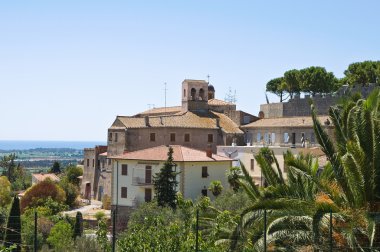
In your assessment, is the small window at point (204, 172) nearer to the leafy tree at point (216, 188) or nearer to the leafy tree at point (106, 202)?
the leafy tree at point (216, 188)

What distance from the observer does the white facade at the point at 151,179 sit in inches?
1695

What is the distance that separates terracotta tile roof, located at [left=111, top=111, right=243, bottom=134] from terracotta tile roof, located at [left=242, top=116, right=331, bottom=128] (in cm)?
187

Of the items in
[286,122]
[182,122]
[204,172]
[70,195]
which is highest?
[182,122]

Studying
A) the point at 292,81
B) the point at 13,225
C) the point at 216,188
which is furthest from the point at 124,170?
the point at 292,81

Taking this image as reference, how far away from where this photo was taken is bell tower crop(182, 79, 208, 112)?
58.3 meters

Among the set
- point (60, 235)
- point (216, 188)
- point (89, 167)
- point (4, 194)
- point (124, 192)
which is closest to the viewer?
point (60, 235)

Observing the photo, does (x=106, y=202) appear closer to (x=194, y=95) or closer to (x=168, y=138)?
(x=168, y=138)

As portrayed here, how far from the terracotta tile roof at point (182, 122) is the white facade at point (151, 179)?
890 centimetres

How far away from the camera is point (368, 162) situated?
42.4ft

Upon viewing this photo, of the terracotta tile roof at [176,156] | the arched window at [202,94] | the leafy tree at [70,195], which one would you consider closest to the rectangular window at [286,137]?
the terracotta tile roof at [176,156]

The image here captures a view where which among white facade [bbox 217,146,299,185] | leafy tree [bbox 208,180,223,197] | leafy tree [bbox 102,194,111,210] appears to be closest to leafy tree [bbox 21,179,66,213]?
leafy tree [bbox 102,194,111,210]

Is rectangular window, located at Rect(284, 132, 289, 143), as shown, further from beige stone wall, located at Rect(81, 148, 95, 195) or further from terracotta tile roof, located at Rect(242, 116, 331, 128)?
beige stone wall, located at Rect(81, 148, 95, 195)

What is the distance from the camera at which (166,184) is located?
130ft

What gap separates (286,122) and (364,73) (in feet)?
68.7
